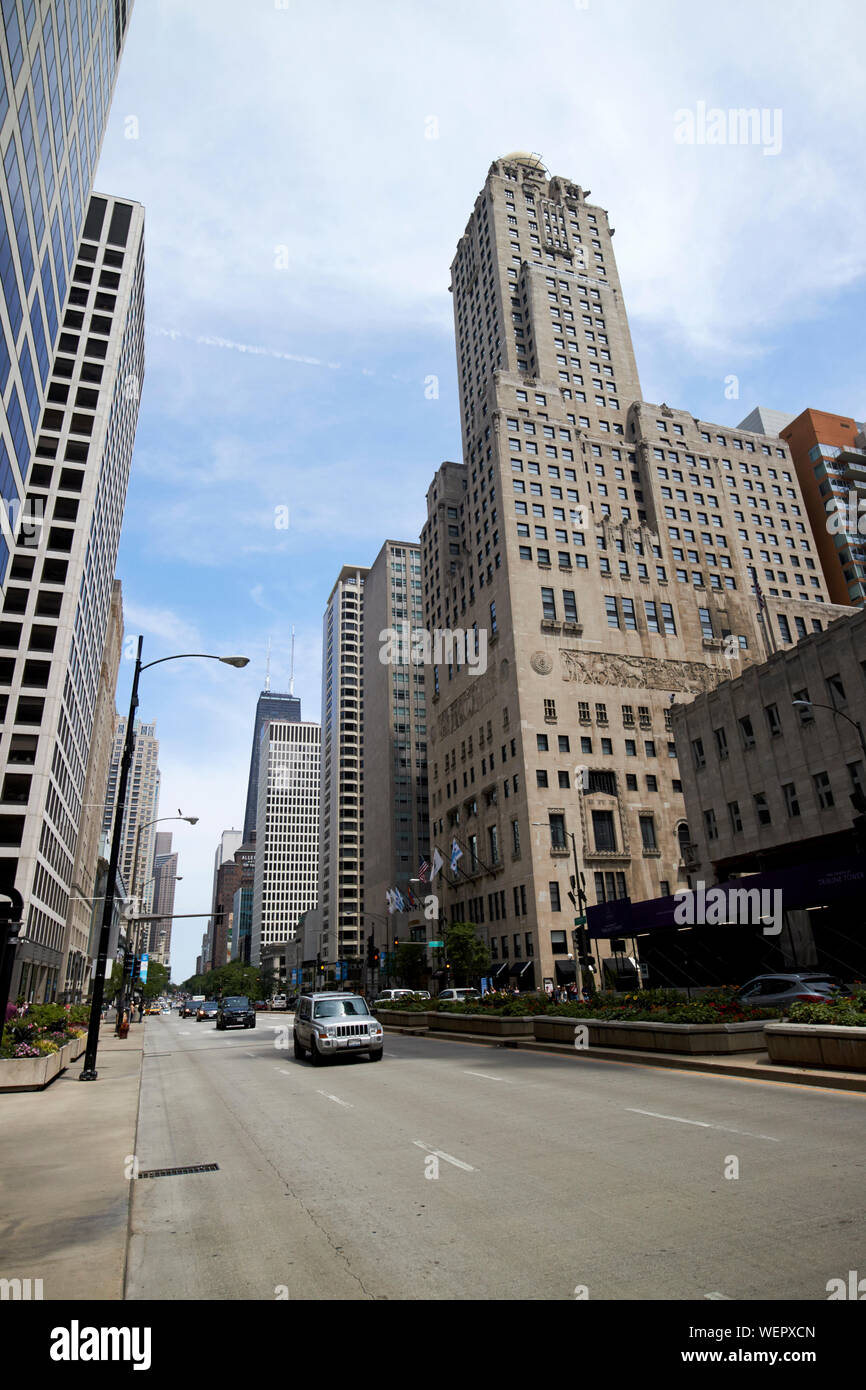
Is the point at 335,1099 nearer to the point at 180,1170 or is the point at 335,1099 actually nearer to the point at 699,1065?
the point at 180,1170

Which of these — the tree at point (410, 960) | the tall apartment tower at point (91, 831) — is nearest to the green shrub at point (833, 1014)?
the tree at point (410, 960)

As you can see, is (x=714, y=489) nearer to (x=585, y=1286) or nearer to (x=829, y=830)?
(x=829, y=830)

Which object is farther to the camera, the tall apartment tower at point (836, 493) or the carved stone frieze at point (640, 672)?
the tall apartment tower at point (836, 493)

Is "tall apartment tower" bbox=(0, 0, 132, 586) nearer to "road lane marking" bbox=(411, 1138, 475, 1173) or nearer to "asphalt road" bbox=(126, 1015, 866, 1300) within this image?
"asphalt road" bbox=(126, 1015, 866, 1300)

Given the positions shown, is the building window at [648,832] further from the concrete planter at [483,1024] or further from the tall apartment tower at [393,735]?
the tall apartment tower at [393,735]

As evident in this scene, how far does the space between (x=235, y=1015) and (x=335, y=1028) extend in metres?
30.6

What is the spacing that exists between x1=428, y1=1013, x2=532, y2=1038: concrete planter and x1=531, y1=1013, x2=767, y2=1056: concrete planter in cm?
459

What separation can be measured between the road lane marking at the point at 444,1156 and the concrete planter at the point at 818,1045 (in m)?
7.86

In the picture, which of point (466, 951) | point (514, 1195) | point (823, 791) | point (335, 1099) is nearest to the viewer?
point (514, 1195)

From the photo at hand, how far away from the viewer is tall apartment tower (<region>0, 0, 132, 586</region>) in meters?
27.8

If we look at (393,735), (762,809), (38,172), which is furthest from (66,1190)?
(393,735)

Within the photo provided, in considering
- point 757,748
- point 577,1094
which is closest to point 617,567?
point 757,748

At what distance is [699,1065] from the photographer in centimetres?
1589

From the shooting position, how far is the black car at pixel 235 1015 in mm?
48375
